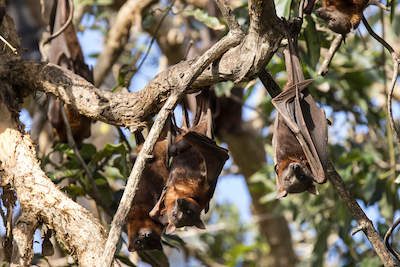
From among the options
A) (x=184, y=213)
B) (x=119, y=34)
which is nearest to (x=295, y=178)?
(x=184, y=213)

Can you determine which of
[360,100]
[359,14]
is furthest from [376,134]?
[359,14]

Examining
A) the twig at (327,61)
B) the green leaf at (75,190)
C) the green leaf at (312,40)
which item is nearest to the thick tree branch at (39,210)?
the green leaf at (75,190)

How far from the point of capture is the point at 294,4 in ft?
9.82

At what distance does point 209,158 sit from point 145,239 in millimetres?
692

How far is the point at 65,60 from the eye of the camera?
3.26 meters

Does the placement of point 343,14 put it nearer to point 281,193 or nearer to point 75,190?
point 281,193

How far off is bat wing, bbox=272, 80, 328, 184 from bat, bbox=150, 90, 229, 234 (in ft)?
1.39

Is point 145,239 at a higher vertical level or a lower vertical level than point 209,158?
lower

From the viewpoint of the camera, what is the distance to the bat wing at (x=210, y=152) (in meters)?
2.26

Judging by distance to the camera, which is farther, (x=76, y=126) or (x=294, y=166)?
(x=76, y=126)

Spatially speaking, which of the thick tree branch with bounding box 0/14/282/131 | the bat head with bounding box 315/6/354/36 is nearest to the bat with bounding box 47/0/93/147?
the thick tree branch with bounding box 0/14/282/131

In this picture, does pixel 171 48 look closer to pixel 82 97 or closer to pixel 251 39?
pixel 82 97

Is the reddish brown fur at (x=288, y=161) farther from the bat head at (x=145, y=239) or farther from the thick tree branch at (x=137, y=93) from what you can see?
the bat head at (x=145, y=239)

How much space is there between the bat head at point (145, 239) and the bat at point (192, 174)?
5.2 inches
